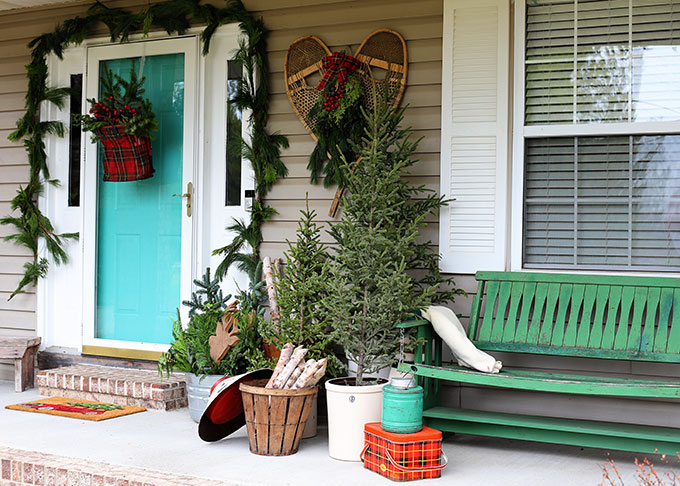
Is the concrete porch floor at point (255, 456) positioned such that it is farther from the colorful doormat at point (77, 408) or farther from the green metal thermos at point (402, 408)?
the green metal thermos at point (402, 408)

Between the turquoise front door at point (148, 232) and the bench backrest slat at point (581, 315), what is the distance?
2.11 meters

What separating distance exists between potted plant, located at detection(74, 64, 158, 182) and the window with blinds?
2.36 metres

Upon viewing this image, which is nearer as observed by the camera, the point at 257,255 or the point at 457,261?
the point at 457,261

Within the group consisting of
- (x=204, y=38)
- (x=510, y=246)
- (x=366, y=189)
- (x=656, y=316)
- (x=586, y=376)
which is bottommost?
(x=586, y=376)

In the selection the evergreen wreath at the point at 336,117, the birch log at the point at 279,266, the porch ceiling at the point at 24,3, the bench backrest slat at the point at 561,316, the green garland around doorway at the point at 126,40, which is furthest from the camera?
the porch ceiling at the point at 24,3

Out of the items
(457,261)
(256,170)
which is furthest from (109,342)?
(457,261)

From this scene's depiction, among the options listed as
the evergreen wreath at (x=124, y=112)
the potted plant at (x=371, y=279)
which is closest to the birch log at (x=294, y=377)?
the potted plant at (x=371, y=279)

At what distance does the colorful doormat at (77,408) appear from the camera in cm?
419

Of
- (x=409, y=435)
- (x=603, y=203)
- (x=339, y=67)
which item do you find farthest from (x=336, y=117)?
(x=409, y=435)

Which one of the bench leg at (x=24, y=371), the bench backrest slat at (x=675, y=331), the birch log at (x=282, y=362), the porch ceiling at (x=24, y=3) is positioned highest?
the porch ceiling at (x=24, y=3)

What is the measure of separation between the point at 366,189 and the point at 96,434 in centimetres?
186

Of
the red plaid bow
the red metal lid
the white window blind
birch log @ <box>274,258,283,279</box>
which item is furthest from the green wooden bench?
the red plaid bow

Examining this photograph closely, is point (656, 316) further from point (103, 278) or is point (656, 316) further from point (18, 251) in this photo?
point (18, 251)

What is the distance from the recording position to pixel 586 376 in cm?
370
